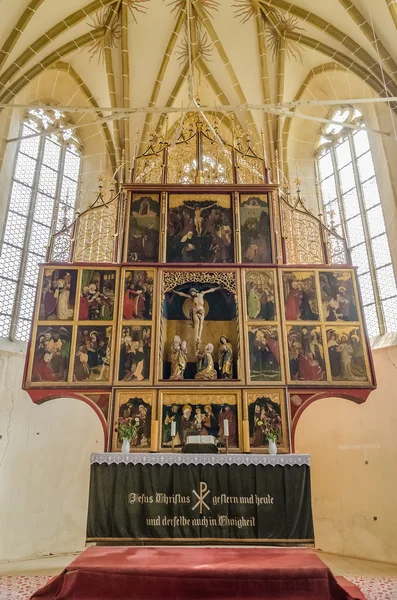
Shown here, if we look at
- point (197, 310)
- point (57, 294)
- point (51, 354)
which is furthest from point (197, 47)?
point (51, 354)

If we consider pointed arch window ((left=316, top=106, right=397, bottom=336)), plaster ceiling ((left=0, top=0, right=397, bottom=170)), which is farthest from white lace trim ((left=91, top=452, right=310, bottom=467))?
plaster ceiling ((left=0, top=0, right=397, bottom=170))

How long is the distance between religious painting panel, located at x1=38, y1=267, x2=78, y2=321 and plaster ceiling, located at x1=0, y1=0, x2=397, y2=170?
568cm

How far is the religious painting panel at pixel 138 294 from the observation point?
31.9 ft

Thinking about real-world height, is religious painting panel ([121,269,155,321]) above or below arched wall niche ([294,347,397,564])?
above

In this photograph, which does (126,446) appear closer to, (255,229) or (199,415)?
(199,415)

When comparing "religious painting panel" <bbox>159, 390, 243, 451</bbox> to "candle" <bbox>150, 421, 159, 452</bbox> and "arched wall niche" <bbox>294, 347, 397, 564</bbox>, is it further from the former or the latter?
"arched wall niche" <bbox>294, 347, 397, 564</bbox>

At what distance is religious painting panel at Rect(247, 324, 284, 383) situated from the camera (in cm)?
917

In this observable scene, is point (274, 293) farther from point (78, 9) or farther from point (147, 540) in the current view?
point (78, 9)

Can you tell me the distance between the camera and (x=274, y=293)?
9930mm

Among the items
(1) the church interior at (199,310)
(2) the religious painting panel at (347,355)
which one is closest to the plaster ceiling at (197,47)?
(1) the church interior at (199,310)

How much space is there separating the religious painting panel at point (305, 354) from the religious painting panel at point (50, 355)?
4.46 metres

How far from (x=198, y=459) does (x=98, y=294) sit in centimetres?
409

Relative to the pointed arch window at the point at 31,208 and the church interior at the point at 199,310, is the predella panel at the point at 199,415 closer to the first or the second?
the church interior at the point at 199,310

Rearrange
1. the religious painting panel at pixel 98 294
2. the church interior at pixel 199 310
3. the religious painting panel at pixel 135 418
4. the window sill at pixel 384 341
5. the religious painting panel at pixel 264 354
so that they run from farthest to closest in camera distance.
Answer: the window sill at pixel 384 341 < the religious painting panel at pixel 98 294 < the religious painting panel at pixel 264 354 < the religious painting panel at pixel 135 418 < the church interior at pixel 199 310
